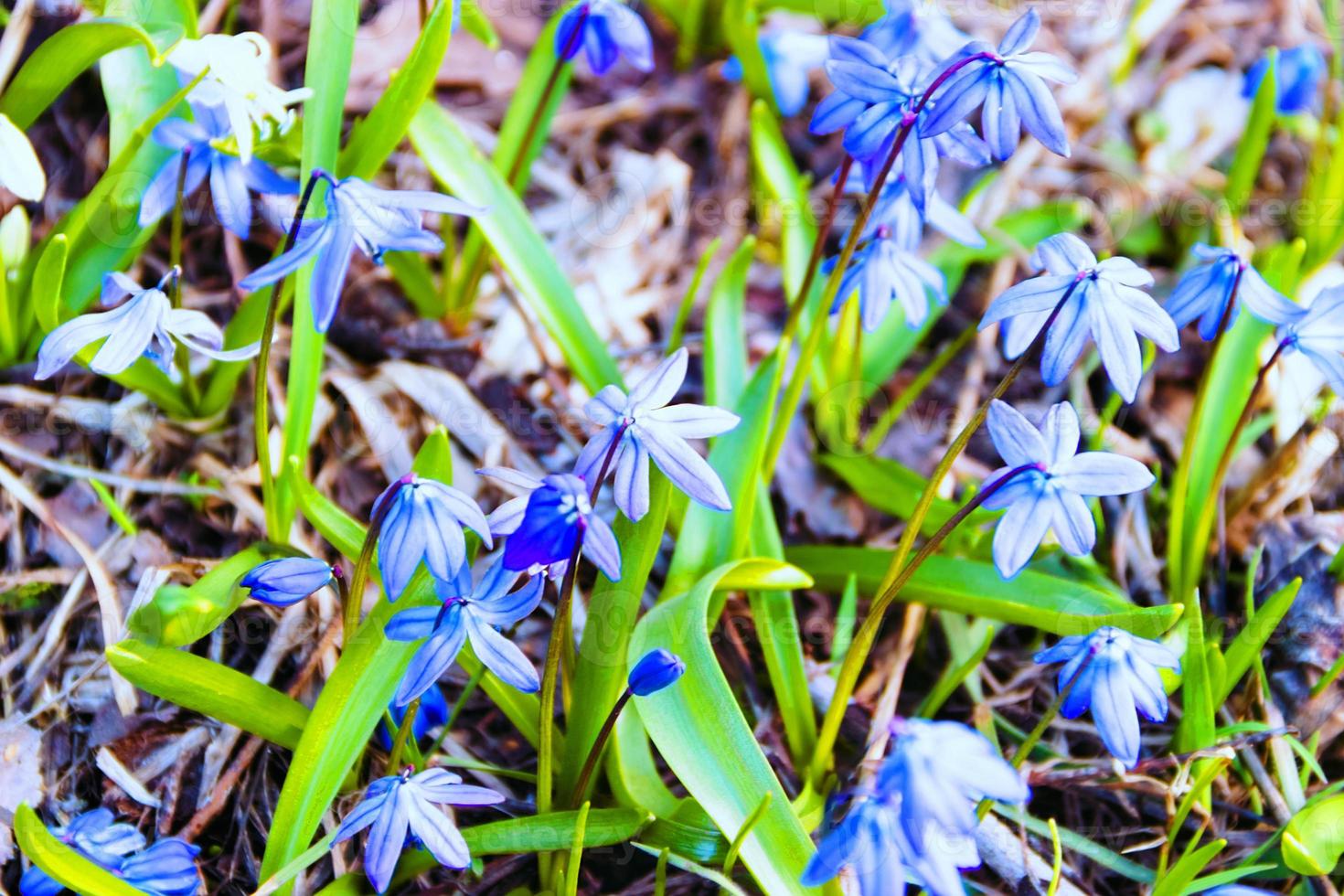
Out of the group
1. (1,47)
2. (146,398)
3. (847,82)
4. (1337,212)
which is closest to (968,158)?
(847,82)

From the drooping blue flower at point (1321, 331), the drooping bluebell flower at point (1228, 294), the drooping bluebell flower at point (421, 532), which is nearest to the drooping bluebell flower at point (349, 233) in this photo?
the drooping bluebell flower at point (421, 532)

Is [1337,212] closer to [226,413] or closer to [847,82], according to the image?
[847,82]

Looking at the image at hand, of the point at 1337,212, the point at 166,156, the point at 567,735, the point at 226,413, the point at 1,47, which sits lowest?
the point at 567,735

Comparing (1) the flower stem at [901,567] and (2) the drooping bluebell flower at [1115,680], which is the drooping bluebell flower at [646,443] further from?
(2) the drooping bluebell flower at [1115,680]

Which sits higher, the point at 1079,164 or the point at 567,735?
the point at 1079,164

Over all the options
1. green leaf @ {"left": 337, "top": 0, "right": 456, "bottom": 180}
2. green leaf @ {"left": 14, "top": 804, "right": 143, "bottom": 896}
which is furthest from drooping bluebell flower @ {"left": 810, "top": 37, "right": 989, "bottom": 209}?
green leaf @ {"left": 14, "top": 804, "right": 143, "bottom": 896}

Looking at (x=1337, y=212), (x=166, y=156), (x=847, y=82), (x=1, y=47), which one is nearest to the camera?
(x=847, y=82)
